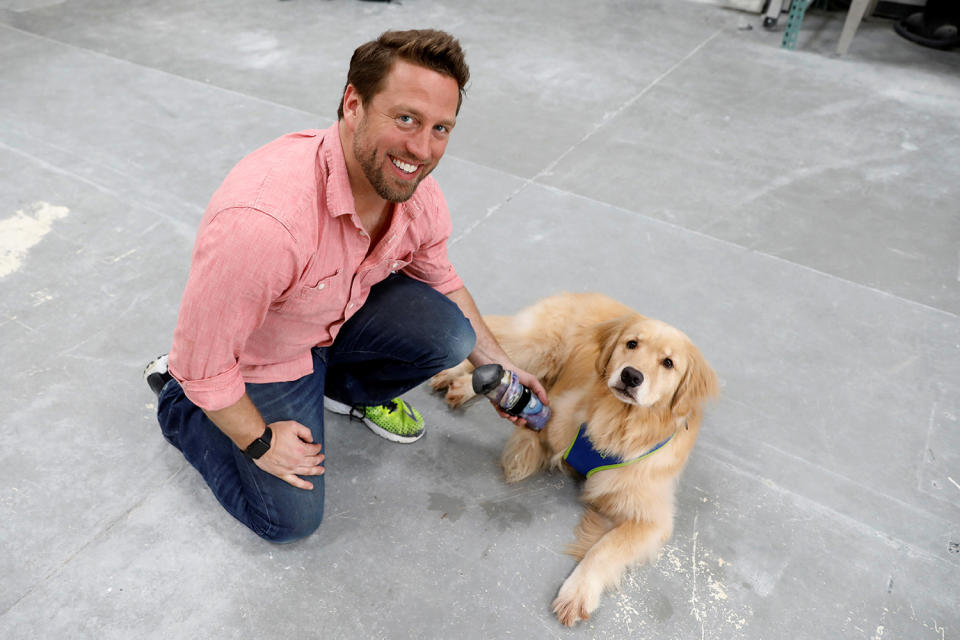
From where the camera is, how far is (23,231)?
3.22 meters

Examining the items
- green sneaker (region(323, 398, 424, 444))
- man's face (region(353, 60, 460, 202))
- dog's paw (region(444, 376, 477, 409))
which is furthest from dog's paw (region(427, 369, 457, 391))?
man's face (region(353, 60, 460, 202))

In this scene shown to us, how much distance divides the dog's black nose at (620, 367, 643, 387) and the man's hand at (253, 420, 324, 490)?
924mm

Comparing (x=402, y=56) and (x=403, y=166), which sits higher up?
(x=402, y=56)

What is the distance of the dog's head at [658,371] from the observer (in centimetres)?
195

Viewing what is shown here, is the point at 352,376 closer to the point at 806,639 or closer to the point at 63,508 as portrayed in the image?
the point at 63,508

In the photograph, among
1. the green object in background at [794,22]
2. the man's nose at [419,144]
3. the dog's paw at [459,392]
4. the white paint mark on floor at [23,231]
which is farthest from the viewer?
the green object in background at [794,22]

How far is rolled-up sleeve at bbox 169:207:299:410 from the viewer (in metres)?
1.47

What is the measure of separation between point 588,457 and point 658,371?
1.28ft

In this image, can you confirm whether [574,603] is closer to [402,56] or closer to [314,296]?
[314,296]

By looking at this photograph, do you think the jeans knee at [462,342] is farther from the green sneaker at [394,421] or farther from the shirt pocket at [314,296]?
the shirt pocket at [314,296]

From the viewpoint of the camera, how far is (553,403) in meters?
2.37

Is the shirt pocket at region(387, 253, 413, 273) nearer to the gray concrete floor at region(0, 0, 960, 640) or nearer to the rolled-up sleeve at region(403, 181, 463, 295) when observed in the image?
the rolled-up sleeve at region(403, 181, 463, 295)

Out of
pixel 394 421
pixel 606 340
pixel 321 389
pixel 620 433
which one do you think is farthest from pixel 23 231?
pixel 620 433

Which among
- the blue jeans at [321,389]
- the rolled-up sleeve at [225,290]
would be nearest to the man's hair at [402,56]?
the rolled-up sleeve at [225,290]
